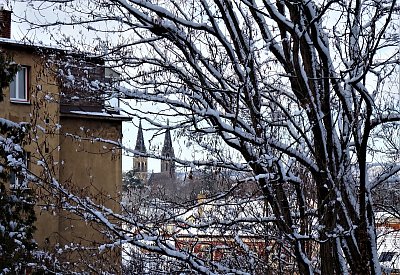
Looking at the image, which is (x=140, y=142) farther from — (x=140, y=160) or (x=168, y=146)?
(x=140, y=160)

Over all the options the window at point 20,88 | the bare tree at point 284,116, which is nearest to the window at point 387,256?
the bare tree at point 284,116

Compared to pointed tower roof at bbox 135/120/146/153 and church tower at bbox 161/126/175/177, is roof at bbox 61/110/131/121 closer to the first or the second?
pointed tower roof at bbox 135/120/146/153

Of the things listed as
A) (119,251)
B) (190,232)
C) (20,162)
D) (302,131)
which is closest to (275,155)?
(302,131)

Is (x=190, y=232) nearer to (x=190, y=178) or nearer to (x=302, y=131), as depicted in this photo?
(x=190, y=178)

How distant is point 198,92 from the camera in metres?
5.86

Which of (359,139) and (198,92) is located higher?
(198,92)

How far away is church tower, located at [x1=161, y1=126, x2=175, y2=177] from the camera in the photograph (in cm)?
604

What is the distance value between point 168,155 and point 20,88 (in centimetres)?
1338

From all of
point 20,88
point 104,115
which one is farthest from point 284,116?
point 20,88

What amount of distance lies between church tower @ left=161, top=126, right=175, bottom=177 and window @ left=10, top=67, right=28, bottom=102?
13.0 meters

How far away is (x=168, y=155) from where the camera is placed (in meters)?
6.11

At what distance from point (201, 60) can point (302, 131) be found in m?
1.12

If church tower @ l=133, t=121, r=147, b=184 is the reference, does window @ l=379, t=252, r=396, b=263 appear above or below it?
below

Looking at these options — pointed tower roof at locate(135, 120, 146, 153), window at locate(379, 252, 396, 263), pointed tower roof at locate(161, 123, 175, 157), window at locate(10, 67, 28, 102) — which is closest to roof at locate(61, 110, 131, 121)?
pointed tower roof at locate(135, 120, 146, 153)
